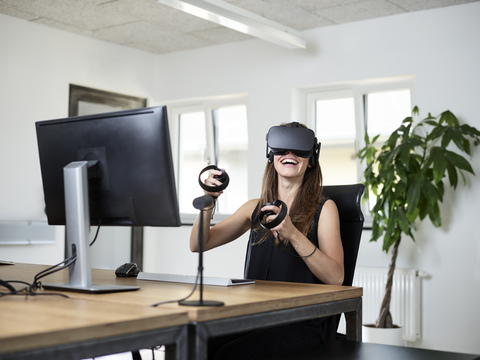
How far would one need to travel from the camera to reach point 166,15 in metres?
5.00

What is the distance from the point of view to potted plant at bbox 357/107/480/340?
418cm

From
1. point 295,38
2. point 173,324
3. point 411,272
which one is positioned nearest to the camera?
point 173,324

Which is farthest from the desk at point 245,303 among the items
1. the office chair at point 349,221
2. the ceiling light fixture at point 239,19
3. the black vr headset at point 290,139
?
the ceiling light fixture at point 239,19

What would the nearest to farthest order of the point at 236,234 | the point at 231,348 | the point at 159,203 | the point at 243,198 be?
1. the point at 159,203
2. the point at 231,348
3. the point at 236,234
4. the point at 243,198

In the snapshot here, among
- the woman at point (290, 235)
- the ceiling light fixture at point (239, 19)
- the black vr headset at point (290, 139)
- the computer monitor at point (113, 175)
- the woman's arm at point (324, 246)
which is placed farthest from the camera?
the ceiling light fixture at point (239, 19)

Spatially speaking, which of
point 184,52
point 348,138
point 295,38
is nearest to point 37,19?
point 184,52

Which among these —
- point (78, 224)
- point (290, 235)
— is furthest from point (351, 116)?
point (78, 224)

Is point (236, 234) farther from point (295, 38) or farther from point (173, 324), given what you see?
point (295, 38)

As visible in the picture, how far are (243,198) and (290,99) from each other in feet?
3.48

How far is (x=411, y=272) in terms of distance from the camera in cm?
461

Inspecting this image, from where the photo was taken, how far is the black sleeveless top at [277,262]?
2.40m

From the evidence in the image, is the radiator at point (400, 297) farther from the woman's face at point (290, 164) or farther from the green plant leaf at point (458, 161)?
the woman's face at point (290, 164)

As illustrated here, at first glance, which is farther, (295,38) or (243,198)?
(243,198)

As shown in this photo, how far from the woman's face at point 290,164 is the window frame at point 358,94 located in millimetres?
2473
